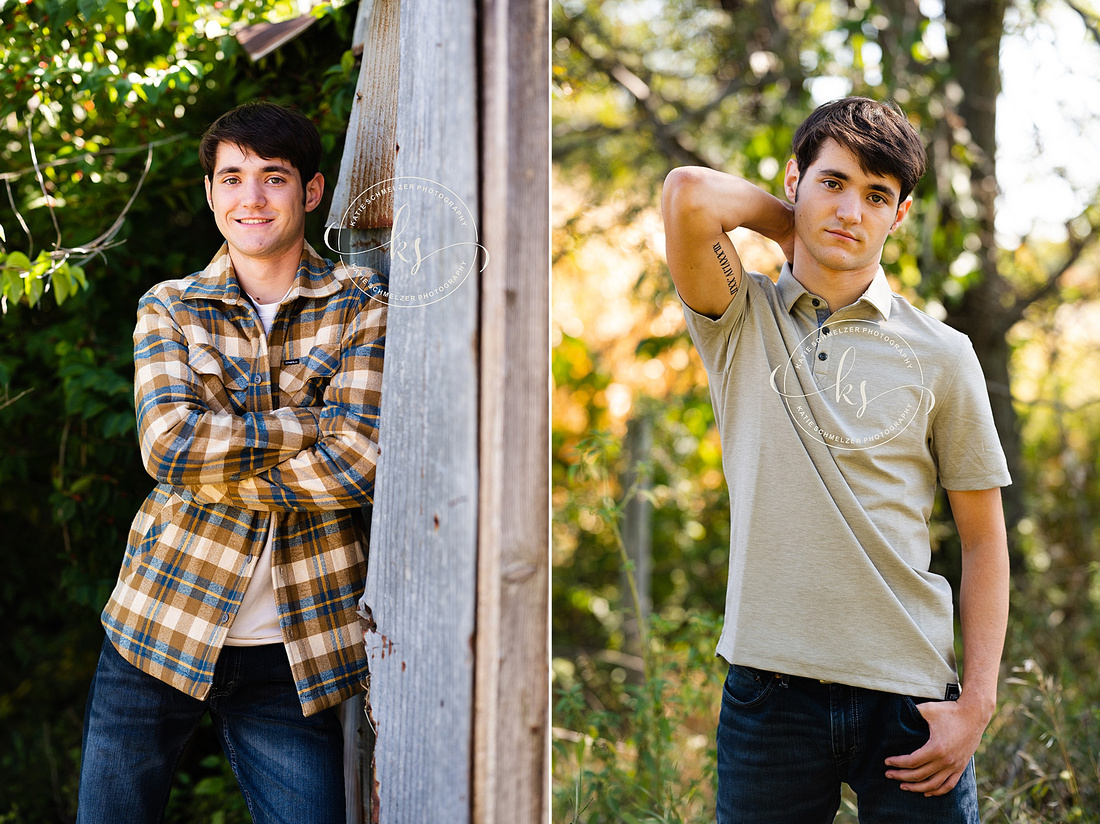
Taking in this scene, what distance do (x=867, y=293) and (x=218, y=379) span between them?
1.39m

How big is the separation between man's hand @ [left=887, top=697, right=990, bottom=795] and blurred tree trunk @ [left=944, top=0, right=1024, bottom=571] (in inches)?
136

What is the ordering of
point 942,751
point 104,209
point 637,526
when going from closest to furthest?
point 942,751
point 104,209
point 637,526

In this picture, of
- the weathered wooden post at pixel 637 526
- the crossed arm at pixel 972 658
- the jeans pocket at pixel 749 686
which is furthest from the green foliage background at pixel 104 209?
the weathered wooden post at pixel 637 526

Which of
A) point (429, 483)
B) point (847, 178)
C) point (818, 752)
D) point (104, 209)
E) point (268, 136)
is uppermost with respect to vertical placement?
point (104, 209)

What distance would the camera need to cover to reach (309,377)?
5.90ft

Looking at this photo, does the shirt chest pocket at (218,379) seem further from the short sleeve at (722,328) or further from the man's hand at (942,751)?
the man's hand at (942,751)

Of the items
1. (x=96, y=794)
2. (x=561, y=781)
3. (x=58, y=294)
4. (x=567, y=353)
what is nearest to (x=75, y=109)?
(x=58, y=294)

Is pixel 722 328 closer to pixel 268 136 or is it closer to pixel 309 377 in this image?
pixel 309 377

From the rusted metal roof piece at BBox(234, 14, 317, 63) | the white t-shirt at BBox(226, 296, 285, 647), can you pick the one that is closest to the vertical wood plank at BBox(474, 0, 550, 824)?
the white t-shirt at BBox(226, 296, 285, 647)

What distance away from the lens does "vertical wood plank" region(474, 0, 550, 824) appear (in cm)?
133

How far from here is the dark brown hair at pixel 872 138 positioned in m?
1.79

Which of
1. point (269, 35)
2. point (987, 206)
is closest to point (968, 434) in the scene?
point (269, 35)

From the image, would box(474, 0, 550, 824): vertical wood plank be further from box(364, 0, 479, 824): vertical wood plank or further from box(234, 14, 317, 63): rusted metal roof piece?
box(234, 14, 317, 63): rusted metal roof piece

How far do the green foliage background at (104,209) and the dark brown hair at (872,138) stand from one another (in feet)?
3.94
